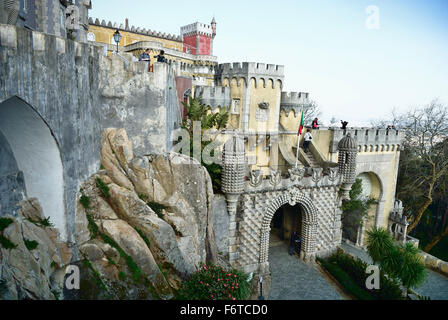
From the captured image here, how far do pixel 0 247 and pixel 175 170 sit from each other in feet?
23.5

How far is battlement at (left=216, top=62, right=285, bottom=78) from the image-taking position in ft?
72.3

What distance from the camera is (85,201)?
10.4 metres

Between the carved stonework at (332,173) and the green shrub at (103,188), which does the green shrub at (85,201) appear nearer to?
the green shrub at (103,188)

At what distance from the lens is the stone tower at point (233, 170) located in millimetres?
16656

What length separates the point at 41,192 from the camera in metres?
9.04

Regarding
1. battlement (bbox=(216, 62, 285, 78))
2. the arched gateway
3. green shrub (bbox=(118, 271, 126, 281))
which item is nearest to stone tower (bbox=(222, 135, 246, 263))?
the arched gateway

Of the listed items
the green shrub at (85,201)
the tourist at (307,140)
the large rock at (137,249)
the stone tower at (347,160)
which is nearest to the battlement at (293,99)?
the tourist at (307,140)

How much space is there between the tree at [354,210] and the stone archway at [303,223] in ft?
15.6

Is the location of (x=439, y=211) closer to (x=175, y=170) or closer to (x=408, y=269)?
(x=408, y=269)

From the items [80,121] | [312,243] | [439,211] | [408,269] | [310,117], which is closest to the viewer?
[80,121]

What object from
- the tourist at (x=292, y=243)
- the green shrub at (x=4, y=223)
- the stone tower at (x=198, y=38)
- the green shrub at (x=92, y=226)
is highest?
the stone tower at (x=198, y=38)

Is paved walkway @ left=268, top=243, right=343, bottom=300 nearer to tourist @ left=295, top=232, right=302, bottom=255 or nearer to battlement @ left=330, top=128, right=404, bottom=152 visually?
tourist @ left=295, top=232, right=302, bottom=255

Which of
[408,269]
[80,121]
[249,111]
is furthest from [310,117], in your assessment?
[80,121]
